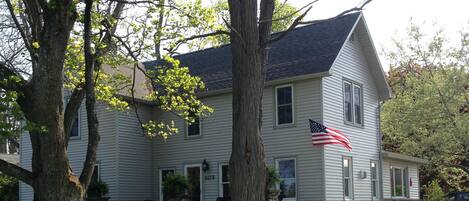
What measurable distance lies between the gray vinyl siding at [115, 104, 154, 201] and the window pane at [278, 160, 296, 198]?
6.27 meters

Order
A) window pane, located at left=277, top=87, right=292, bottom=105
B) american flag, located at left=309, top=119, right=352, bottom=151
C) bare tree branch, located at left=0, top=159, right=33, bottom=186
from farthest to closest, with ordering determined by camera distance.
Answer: window pane, located at left=277, top=87, right=292, bottom=105
american flag, located at left=309, top=119, right=352, bottom=151
bare tree branch, located at left=0, top=159, right=33, bottom=186

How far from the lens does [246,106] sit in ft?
27.7

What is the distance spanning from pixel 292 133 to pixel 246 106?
13342 millimetres

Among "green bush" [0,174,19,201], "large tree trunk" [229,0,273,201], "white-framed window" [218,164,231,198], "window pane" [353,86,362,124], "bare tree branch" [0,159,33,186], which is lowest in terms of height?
"green bush" [0,174,19,201]

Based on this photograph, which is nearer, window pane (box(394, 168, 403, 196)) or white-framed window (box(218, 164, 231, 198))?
white-framed window (box(218, 164, 231, 198))

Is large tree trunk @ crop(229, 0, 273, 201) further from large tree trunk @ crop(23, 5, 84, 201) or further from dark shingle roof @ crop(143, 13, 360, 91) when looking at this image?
dark shingle roof @ crop(143, 13, 360, 91)

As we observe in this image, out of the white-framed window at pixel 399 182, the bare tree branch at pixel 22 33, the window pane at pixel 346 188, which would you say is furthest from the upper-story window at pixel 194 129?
the bare tree branch at pixel 22 33

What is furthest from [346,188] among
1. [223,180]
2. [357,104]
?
[223,180]

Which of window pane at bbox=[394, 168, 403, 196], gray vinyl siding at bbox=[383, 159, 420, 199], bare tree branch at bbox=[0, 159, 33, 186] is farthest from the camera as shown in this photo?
window pane at bbox=[394, 168, 403, 196]

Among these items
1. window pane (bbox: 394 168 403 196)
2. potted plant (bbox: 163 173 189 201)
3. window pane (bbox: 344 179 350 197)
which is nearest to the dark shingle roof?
potted plant (bbox: 163 173 189 201)

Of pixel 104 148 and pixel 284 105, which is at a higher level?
pixel 284 105

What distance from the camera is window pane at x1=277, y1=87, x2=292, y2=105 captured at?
71.9ft

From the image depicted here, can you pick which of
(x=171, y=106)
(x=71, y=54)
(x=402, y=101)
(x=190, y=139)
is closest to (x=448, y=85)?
(x=402, y=101)

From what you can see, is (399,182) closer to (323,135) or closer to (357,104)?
(357,104)
